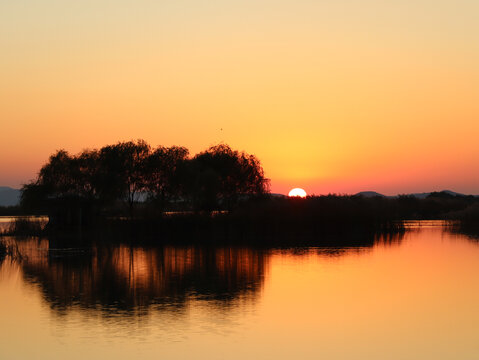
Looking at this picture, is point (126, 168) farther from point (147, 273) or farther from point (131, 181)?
point (147, 273)

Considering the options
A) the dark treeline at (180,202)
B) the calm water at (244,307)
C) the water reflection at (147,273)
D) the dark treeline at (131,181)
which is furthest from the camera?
the dark treeline at (131,181)

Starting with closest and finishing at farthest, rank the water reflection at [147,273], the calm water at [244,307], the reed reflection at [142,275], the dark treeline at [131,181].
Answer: the calm water at [244,307] < the water reflection at [147,273] < the reed reflection at [142,275] < the dark treeline at [131,181]

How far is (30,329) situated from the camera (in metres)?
17.9

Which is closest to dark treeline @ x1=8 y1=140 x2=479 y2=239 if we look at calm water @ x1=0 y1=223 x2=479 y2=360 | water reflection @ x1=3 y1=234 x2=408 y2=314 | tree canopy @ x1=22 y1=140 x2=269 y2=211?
tree canopy @ x1=22 y1=140 x2=269 y2=211

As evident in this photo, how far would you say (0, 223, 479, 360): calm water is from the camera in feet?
50.6

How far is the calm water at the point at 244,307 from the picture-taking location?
607 inches

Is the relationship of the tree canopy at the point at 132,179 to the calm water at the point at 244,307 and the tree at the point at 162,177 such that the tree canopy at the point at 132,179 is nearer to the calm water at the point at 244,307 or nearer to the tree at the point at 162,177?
the tree at the point at 162,177

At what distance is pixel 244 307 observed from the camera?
20484 millimetres

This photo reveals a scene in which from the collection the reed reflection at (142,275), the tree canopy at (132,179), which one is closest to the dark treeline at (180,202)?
the tree canopy at (132,179)

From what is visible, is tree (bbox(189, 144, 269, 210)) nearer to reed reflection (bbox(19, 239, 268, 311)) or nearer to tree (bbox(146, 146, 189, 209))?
tree (bbox(146, 146, 189, 209))

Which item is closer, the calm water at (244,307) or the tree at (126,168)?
the calm water at (244,307)

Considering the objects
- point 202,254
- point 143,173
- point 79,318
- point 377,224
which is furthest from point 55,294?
point 143,173

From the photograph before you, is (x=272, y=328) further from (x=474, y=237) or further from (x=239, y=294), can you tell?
(x=474, y=237)

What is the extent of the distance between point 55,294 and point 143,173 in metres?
50.5
